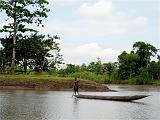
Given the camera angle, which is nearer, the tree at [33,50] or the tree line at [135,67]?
the tree at [33,50]

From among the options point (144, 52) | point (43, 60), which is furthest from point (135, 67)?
point (43, 60)

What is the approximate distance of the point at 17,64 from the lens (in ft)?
228

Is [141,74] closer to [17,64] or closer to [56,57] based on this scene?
[56,57]

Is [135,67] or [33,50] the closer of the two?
[33,50]

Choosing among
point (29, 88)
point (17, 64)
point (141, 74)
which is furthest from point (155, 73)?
point (29, 88)

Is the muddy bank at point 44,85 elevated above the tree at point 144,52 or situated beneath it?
situated beneath

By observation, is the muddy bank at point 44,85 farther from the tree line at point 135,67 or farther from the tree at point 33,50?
the tree line at point 135,67

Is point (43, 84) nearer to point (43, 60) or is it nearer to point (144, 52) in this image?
point (43, 60)

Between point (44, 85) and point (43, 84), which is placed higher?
point (43, 84)

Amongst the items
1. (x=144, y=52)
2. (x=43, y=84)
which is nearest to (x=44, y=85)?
(x=43, y=84)

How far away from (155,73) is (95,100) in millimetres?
75311

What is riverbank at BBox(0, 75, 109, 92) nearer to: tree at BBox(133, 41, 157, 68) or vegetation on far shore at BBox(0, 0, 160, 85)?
vegetation on far shore at BBox(0, 0, 160, 85)

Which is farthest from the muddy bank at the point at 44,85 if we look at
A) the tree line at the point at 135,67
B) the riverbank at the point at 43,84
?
the tree line at the point at 135,67

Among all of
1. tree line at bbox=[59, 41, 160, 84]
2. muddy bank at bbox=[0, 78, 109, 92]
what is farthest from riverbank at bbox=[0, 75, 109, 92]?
tree line at bbox=[59, 41, 160, 84]
